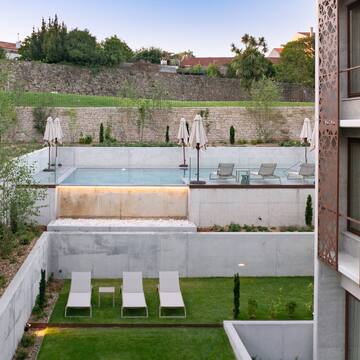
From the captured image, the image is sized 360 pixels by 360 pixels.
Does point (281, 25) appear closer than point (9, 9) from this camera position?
No

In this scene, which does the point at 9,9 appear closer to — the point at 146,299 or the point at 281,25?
the point at 281,25

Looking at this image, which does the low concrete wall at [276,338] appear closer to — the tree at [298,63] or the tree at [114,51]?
the tree at [298,63]

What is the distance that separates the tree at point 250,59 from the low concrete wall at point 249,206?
32.4m

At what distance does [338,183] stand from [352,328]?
8.35 ft

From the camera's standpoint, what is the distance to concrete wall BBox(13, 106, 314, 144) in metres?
36.9

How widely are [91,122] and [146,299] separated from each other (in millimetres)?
23845

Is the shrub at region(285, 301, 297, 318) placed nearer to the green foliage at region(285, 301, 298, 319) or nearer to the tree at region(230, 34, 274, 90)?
the green foliage at region(285, 301, 298, 319)

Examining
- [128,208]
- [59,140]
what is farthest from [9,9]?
[128,208]

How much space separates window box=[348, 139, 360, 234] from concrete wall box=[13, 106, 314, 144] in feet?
89.6

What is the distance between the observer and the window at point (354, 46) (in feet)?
31.6

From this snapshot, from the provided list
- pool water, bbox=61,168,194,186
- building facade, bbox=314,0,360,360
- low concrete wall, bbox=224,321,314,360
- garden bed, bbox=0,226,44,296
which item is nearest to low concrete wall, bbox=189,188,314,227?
pool water, bbox=61,168,194,186

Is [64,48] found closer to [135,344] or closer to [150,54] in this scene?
[150,54]

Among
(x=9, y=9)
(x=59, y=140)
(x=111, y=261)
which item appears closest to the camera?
(x=111, y=261)

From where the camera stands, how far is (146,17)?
65.7 m
